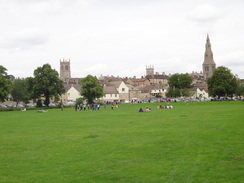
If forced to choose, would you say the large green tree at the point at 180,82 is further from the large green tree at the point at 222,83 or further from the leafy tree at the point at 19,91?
the leafy tree at the point at 19,91

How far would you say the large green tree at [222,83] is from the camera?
4103 inches

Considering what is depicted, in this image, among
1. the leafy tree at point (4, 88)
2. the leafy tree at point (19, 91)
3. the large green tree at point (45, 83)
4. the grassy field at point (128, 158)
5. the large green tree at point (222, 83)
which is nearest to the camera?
the grassy field at point (128, 158)

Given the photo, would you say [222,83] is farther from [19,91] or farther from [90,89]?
[19,91]

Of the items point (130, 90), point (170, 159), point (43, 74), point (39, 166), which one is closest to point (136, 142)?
point (170, 159)

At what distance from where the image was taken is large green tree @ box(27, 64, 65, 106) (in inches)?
3499

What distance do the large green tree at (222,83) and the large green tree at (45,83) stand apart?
4841 centimetres

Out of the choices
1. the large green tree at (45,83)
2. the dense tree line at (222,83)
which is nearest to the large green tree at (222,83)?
the dense tree line at (222,83)

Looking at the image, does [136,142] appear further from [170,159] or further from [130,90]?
[130,90]

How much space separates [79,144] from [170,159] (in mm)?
6704

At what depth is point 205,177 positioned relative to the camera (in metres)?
11.7

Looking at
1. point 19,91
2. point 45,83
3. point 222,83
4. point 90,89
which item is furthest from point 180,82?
point 45,83

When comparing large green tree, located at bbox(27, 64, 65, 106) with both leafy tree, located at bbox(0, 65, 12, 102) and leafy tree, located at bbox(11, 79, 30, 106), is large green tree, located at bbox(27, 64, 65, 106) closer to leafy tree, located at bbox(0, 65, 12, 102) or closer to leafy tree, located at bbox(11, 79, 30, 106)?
leafy tree, located at bbox(0, 65, 12, 102)

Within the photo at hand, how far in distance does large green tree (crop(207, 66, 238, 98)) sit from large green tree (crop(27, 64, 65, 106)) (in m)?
48.4

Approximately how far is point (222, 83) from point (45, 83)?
54515mm
